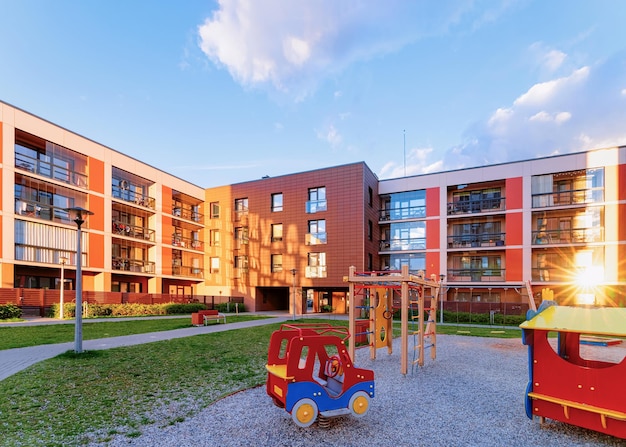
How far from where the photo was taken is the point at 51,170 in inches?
1005

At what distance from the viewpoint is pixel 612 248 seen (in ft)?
83.3

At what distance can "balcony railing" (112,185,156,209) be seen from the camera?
102 ft

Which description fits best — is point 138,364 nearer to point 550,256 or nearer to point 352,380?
point 352,380

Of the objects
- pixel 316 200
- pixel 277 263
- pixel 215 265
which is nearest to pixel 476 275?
pixel 316 200

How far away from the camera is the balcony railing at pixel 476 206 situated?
30.1m

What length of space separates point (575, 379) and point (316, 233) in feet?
88.0

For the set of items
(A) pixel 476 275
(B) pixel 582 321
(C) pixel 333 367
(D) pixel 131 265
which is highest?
(B) pixel 582 321

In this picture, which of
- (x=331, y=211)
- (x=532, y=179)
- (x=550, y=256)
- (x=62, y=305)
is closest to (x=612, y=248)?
(x=550, y=256)

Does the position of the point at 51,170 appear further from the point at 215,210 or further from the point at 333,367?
the point at 333,367

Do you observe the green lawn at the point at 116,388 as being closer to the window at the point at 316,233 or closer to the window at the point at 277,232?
the window at the point at 316,233

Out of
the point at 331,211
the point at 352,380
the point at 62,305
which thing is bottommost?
the point at 62,305

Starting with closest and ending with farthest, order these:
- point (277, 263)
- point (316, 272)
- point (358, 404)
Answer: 1. point (358, 404)
2. point (316, 272)
3. point (277, 263)

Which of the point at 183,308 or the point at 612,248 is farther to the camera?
the point at 183,308

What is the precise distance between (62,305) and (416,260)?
2828 cm
